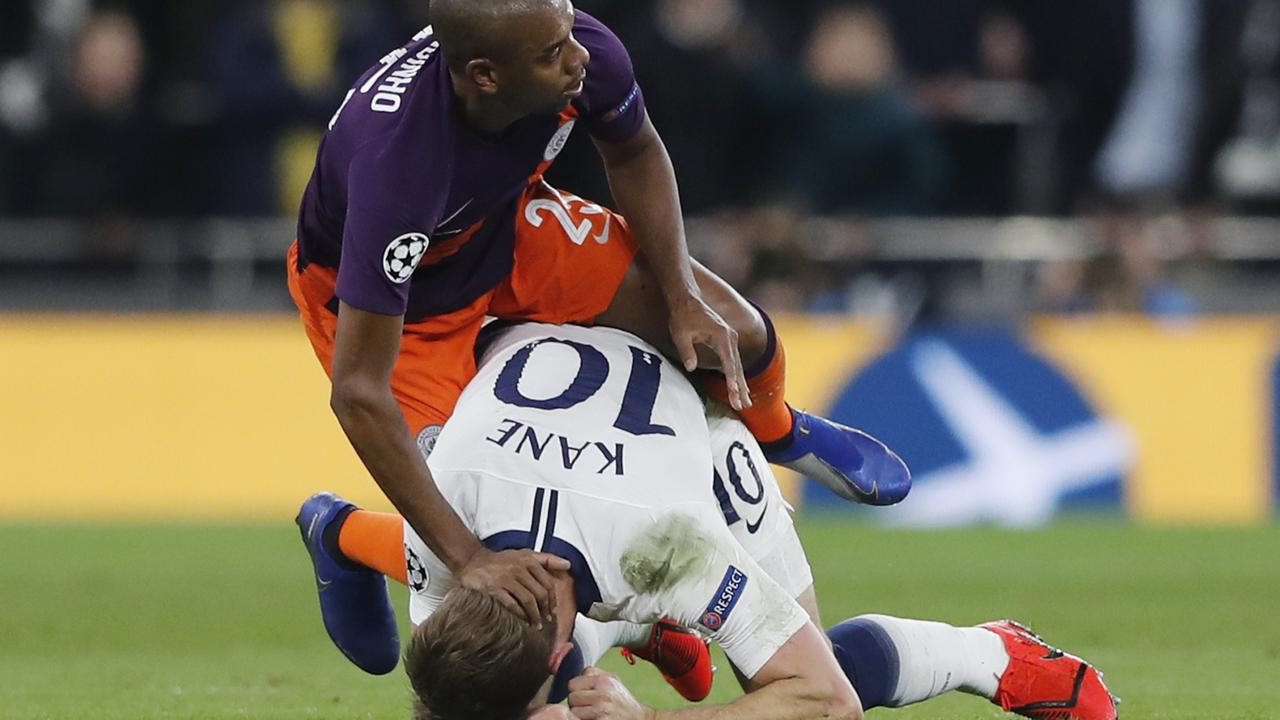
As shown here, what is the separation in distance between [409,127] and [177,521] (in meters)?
8.07

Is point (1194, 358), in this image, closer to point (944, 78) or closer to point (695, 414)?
point (944, 78)

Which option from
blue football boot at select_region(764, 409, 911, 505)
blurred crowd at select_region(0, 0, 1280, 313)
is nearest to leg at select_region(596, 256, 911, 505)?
blue football boot at select_region(764, 409, 911, 505)

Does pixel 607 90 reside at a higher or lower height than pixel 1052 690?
higher

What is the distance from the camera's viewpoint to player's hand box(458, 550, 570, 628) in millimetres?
5281

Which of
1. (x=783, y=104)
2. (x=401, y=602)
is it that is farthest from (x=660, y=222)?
(x=783, y=104)

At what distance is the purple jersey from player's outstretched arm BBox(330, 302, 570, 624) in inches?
3.8

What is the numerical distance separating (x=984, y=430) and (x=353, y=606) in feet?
22.4

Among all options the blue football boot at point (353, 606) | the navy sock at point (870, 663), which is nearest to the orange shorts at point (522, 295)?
the blue football boot at point (353, 606)

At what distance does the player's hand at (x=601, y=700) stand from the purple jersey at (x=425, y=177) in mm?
1068

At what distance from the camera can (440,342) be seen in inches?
263

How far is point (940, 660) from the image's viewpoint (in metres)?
6.13

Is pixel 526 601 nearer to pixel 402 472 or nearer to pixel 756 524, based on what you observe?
pixel 402 472

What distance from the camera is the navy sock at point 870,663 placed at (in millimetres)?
6051

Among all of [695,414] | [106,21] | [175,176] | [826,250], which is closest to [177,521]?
[175,176]
